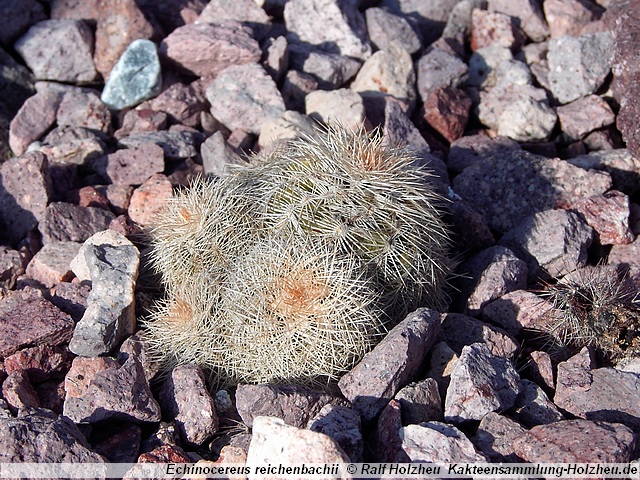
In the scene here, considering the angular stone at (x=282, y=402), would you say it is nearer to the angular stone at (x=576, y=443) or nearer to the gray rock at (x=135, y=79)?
the angular stone at (x=576, y=443)

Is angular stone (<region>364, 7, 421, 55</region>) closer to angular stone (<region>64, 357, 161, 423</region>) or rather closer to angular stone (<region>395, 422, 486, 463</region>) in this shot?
angular stone (<region>64, 357, 161, 423</region>)

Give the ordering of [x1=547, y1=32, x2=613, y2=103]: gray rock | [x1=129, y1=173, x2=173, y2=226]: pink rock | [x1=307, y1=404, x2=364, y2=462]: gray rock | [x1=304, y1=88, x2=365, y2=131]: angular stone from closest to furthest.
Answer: [x1=307, y1=404, x2=364, y2=462]: gray rock → [x1=129, y1=173, x2=173, y2=226]: pink rock → [x1=304, y1=88, x2=365, y2=131]: angular stone → [x1=547, y1=32, x2=613, y2=103]: gray rock

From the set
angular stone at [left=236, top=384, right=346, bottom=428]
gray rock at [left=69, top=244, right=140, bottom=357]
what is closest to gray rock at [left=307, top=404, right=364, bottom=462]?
angular stone at [left=236, top=384, right=346, bottom=428]

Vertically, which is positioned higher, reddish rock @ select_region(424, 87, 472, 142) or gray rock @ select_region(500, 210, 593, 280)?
reddish rock @ select_region(424, 87, 472, 142)

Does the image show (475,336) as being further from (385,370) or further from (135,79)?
(135,79)

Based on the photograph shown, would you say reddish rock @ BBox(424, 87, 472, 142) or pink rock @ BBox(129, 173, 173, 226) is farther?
reddish rock @ BBox(424, 87, 472, 142)

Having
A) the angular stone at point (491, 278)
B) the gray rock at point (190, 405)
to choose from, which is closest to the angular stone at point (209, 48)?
the angular stone at point (491, 278)

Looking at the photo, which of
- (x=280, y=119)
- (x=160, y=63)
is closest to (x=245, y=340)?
(x=280, y=119)
